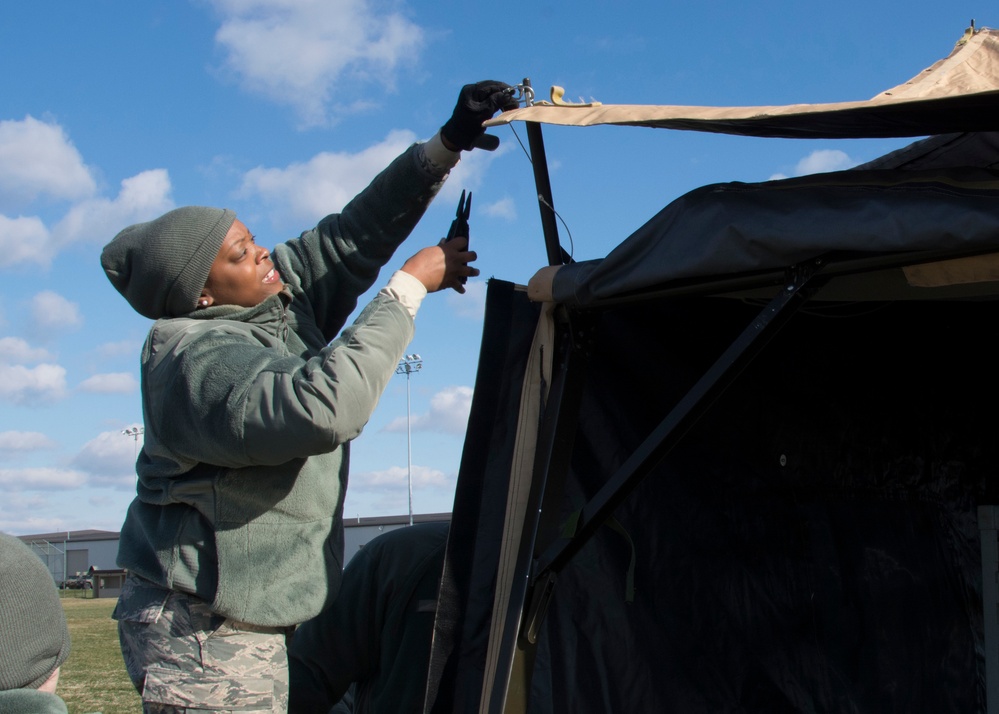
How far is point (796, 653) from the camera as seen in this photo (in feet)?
10.1

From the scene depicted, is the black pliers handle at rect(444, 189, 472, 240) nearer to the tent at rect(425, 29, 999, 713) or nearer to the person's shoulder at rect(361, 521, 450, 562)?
the tent at rect(425, 29, 999, 713)

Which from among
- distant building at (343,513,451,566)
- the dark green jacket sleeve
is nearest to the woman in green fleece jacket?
the dark green jacket sleeve

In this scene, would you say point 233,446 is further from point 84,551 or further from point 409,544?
point 84,551

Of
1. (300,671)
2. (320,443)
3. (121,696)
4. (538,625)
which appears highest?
(320,443)

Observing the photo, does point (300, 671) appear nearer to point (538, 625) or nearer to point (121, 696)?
point (538, 625)

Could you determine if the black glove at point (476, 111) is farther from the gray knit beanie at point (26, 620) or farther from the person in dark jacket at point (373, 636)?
the gray knit beanie at point (26, 620)

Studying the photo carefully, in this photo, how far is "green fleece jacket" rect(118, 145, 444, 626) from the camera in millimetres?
2188

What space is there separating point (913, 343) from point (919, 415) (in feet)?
Answer: 0.83

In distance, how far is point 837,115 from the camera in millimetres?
2133

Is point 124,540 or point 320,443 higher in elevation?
point 320,443

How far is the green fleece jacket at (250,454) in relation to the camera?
219 cm

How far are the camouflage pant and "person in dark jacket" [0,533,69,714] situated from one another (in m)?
0.49

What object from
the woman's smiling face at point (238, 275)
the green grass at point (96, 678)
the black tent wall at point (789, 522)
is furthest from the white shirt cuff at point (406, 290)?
the green grass at point (96, 678)

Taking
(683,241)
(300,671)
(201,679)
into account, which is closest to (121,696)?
(300,671)
